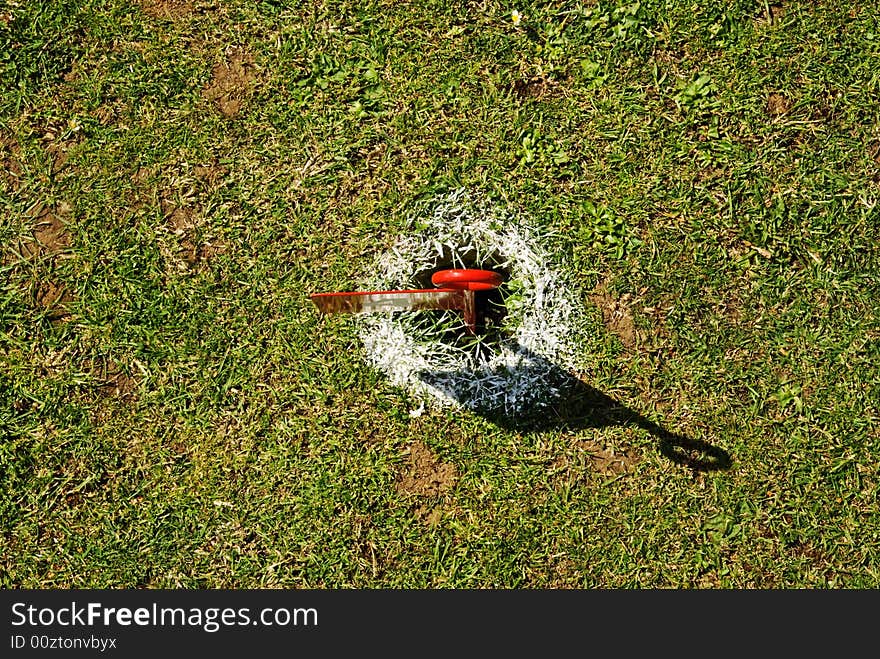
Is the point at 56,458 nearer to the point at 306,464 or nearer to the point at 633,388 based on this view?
the point at 306,464

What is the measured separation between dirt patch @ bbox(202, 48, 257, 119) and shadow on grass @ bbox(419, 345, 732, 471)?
1659 millimetres

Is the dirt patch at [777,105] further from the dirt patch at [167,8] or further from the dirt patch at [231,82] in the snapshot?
the dirt patch at [167,8]

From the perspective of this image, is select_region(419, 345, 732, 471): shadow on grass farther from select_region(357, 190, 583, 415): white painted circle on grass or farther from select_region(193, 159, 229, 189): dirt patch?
select_region(193, 159, 229, 189): dirt patch

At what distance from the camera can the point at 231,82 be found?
146 inches

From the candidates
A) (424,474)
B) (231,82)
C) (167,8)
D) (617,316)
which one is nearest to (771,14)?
(617,316)

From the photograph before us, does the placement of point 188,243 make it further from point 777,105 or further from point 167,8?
point 777,105

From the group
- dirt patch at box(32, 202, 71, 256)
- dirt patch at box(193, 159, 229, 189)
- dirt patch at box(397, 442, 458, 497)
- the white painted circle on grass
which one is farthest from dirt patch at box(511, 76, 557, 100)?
dirt patch at box(32, 202, 71, 256)

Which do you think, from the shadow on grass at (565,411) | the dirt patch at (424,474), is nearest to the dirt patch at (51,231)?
the shadow on grass at (565,411)

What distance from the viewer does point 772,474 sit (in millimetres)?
3600

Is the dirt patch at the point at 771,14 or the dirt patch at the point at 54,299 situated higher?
the dirt patch at the point at 771,14

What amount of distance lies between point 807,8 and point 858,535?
262 centimetres

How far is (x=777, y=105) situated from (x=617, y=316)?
1322mm

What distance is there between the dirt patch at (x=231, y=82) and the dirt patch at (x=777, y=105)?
2.57 meters

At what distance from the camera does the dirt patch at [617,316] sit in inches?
143
